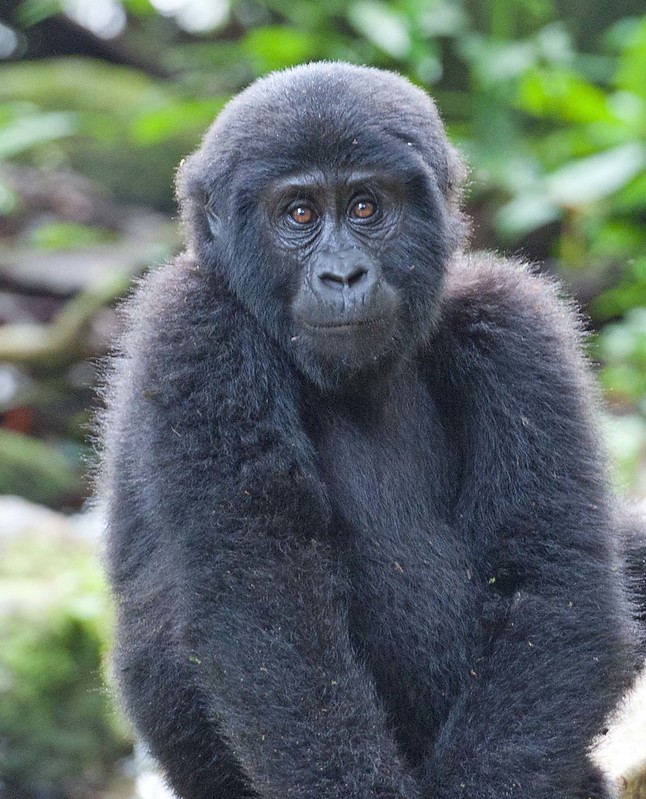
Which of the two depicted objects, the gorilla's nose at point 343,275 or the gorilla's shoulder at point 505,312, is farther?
the gorilla's shoulder at point 505,312

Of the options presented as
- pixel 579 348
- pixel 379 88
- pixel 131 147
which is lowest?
pixel 131 147

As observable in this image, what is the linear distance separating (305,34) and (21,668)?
858 centimetres

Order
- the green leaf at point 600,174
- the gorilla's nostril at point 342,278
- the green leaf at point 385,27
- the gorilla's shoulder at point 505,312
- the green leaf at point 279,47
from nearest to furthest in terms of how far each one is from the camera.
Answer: the gorilla's nostril at point 342,278
the gorilla's shoulder at point 505,312
the green leaf at point 600,174
the green leaf at point 385,27
the green leaf at point 279,47

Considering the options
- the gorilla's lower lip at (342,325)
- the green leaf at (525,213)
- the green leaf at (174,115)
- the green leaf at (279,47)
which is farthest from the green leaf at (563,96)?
the gorilla's lower lip at (342,325)

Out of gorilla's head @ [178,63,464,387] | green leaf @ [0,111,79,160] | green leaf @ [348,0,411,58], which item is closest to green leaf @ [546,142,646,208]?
green leaf @ [348,0,411,58]

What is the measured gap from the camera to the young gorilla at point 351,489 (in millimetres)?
3840

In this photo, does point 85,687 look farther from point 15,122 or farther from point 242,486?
point 15,122

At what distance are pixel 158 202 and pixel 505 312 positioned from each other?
37.7 feet

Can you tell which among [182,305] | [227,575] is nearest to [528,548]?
[227,575]

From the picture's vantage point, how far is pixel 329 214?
4.25m

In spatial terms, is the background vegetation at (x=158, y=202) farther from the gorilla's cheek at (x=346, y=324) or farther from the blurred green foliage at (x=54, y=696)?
the gorilla's cheek at (x=346, y=324)

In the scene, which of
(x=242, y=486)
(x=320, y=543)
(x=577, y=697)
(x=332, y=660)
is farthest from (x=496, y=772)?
(x=242, y=486)

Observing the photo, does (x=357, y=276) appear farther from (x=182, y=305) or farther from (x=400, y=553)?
(x=400, y=553)

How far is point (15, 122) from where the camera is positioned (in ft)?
41.1
